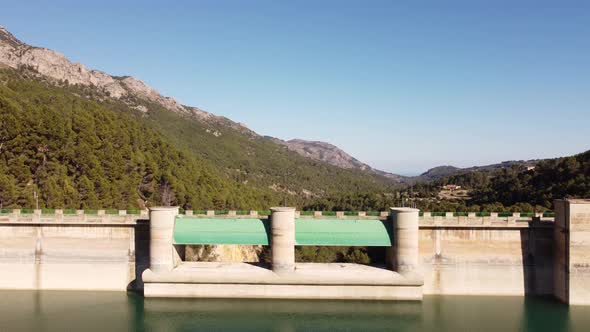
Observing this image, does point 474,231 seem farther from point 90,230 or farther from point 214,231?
point 90,230

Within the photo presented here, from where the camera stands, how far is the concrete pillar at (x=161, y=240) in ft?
122

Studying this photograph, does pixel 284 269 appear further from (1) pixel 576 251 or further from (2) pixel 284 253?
(1) pixel 576 251

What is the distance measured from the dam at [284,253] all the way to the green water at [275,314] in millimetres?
1068

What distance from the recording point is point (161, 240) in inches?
1473

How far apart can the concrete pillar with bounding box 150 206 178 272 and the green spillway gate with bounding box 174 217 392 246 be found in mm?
1255

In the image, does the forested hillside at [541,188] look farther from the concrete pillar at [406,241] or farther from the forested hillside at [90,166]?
the forested hillside at [90,166]

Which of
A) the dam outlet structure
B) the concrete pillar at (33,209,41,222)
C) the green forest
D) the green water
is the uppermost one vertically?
the green forest

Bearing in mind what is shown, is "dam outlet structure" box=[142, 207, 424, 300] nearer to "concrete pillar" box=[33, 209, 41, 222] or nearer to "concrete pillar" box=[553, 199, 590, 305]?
"concrete pillar" box=[33, 209, 41, 222]

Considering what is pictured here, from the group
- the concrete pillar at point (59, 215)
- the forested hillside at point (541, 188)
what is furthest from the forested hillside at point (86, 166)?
the forested hillside at point (541, 188)

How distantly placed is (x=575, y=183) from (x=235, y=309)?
60.3 meters

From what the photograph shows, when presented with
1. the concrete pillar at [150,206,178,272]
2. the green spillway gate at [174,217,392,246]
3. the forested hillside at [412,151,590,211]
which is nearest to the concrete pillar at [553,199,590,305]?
the green spillway gate at [174,217,392,246]

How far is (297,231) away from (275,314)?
7.38m

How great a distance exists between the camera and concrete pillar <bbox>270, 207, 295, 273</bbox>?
3750cm

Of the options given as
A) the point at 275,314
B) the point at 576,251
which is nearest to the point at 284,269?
the point at 275,314
